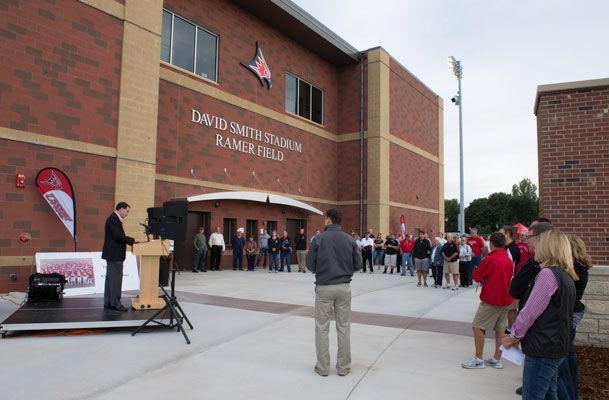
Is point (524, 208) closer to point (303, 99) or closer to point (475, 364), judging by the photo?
point (303, 99)

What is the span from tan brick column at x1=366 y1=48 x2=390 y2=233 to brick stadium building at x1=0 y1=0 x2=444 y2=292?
0.08 m

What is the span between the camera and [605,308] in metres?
5.77

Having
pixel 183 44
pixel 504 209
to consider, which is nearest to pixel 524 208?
pixel 504 209

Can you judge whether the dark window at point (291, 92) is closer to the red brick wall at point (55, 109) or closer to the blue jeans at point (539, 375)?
the red brick wall at point (55, 109)

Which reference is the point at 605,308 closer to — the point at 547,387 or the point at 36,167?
the point at 547,387

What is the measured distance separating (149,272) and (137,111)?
662 centimetres

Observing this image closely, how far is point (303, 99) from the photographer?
22438 mm

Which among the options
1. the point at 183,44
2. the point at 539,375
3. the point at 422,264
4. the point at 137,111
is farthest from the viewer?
the point at 183,44

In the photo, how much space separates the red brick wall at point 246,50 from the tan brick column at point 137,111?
358 centimetres

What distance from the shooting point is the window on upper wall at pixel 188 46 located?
619 inches

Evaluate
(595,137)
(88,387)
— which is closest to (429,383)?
(88,387)

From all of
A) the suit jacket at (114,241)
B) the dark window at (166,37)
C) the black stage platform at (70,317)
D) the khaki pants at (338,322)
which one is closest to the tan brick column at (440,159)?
the dark window at (166,37)

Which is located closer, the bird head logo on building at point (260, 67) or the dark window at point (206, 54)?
the dark window at point (206, 54)

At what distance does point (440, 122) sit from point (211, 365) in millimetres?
31167
